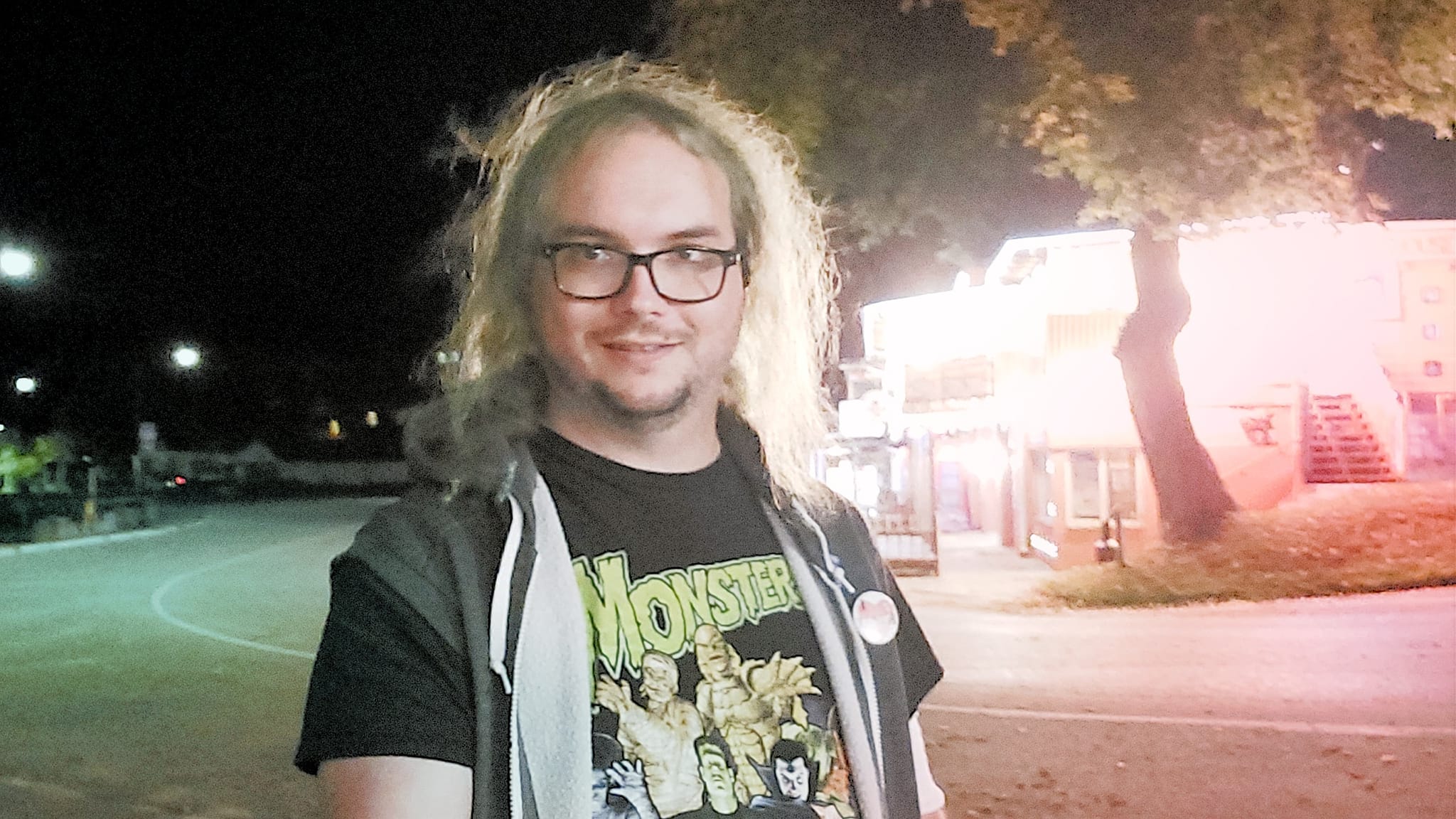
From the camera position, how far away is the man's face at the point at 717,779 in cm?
158

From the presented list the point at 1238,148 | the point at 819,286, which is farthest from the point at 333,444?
the point at 819,286

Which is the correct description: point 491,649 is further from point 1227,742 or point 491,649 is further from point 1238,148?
point 1238,148

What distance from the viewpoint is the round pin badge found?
6.11 ft

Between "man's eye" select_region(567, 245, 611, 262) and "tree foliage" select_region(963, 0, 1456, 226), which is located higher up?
"tree foliage" select_region(963, 0, 1456, 226)

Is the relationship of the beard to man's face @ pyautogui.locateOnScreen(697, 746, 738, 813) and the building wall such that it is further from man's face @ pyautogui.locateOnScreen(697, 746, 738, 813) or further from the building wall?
the building wall

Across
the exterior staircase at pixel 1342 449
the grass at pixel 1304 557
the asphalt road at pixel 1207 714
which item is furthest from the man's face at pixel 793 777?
the exterior staircase at pixel 1342 449

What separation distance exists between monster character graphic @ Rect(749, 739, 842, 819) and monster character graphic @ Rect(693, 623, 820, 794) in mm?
16

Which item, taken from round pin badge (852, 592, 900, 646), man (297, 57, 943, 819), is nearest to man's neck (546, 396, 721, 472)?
man (297, 57, 943, 819)

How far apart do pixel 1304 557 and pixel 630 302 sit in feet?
41.6

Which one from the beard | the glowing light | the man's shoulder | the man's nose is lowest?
the glowing light

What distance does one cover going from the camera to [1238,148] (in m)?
9.65

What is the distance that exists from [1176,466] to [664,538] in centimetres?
1312

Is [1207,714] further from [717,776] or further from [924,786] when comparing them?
[717,776]

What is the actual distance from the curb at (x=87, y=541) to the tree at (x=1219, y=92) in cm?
1968
